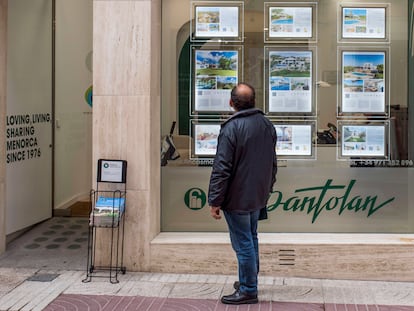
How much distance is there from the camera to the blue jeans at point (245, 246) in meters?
5.24

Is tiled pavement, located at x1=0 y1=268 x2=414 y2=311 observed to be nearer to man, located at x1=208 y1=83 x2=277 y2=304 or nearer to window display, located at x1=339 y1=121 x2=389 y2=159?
man, located at x1=208 y1=83 x2=277 y2=304

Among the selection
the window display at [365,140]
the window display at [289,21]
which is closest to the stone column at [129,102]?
the window display at [289,21]

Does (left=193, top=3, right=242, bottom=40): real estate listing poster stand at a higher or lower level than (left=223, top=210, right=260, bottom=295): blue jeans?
higher

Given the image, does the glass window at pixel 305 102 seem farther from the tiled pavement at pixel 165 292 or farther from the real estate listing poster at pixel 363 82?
the tiled pavement at pixel 165 292

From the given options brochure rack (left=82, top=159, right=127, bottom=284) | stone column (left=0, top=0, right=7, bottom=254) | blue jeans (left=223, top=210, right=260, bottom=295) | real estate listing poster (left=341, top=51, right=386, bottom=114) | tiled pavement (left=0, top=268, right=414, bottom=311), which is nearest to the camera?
blue jeans (left=223, top=210, right=260, bottom=295)

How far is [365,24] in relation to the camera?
6707 mm

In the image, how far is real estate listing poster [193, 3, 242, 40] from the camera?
674 centimetres

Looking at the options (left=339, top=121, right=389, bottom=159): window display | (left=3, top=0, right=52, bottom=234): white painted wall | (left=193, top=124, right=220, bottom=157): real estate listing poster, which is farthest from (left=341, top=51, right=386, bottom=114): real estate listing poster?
(left=3, top=0, right=52, bottom=234): white painted wall

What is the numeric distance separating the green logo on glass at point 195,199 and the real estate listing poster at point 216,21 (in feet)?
5.64

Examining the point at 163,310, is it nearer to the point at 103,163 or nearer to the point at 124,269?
the point at 124,269

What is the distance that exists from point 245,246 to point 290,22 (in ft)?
9.11

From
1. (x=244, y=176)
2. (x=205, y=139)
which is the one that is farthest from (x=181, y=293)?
(x=205, y=139)

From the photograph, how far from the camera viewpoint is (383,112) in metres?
6.70

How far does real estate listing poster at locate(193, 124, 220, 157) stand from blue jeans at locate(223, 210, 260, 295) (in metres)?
1.58
